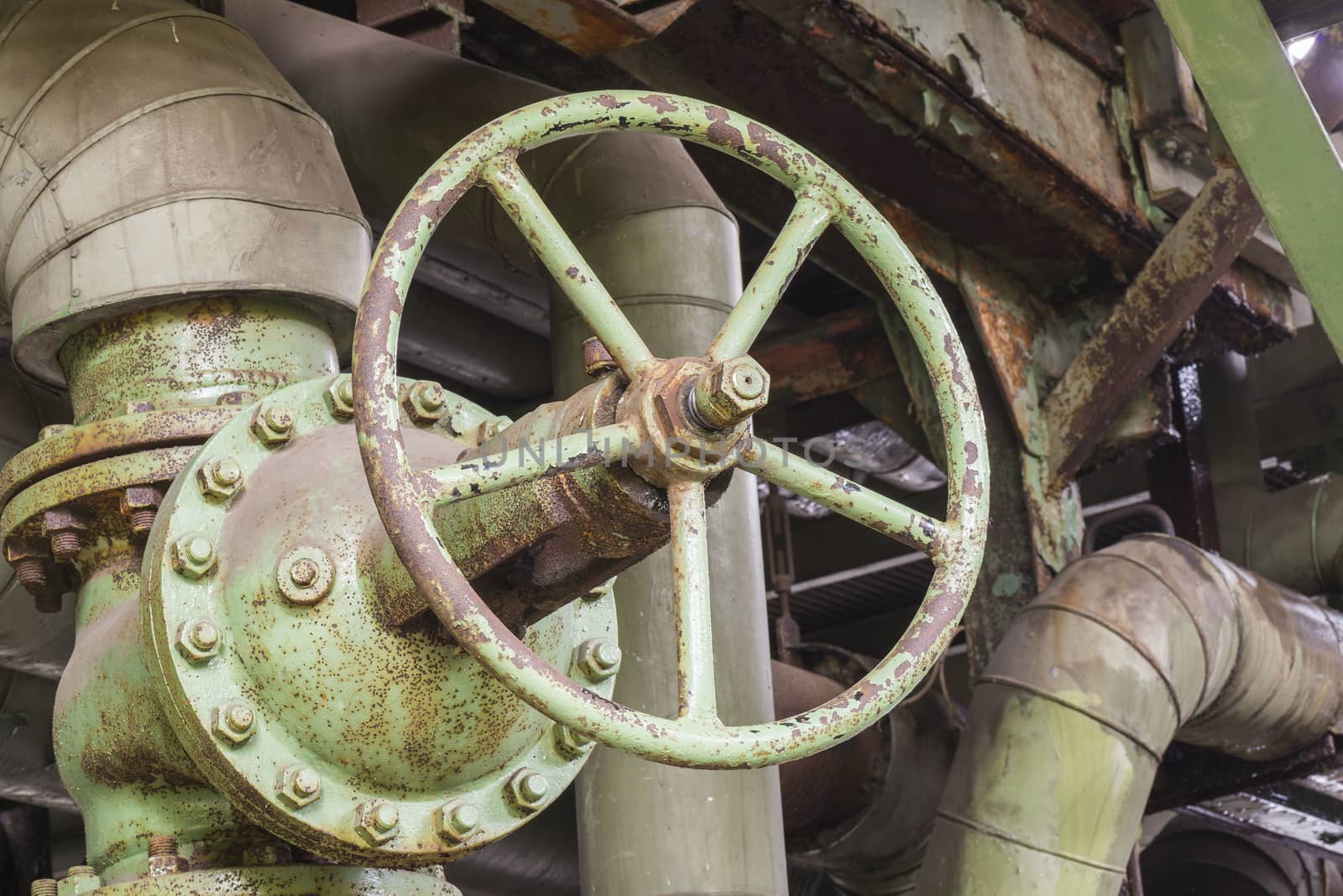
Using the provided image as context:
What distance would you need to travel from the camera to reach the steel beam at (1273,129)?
2.02 metres

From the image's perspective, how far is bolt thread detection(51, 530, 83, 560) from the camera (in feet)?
5.98

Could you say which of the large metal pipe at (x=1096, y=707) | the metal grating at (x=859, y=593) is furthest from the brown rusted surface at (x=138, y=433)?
the metal grating at (x=859, y=593)

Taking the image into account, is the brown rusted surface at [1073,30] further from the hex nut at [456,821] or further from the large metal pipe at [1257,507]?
the hex nut at [456,821]

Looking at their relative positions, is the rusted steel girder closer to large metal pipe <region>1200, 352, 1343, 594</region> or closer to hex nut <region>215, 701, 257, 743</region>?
large metal pipe <region>1200, 352, 1343, 594</region>

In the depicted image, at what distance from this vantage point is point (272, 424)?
172 cm

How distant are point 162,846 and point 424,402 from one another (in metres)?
0.51

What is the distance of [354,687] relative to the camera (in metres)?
1.60

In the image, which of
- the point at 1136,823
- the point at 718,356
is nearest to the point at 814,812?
the point at 1136,823

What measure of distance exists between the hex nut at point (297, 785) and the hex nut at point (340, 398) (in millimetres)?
369

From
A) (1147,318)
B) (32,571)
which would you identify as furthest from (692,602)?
(1147,318)

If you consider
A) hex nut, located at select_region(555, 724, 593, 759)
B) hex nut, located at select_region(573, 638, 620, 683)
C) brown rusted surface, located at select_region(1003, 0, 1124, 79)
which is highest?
brown rusted surface, located at select_region(1003, 0, 1124, 79)

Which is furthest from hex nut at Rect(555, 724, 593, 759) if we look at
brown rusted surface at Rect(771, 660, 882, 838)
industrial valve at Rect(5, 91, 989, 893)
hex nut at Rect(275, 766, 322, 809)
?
brown rusted surface at Rect(771, 660, 882, 838)

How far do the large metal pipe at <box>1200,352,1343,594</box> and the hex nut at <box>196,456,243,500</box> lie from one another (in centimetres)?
258

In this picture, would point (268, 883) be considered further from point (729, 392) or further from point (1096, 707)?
point (1096, 707)
